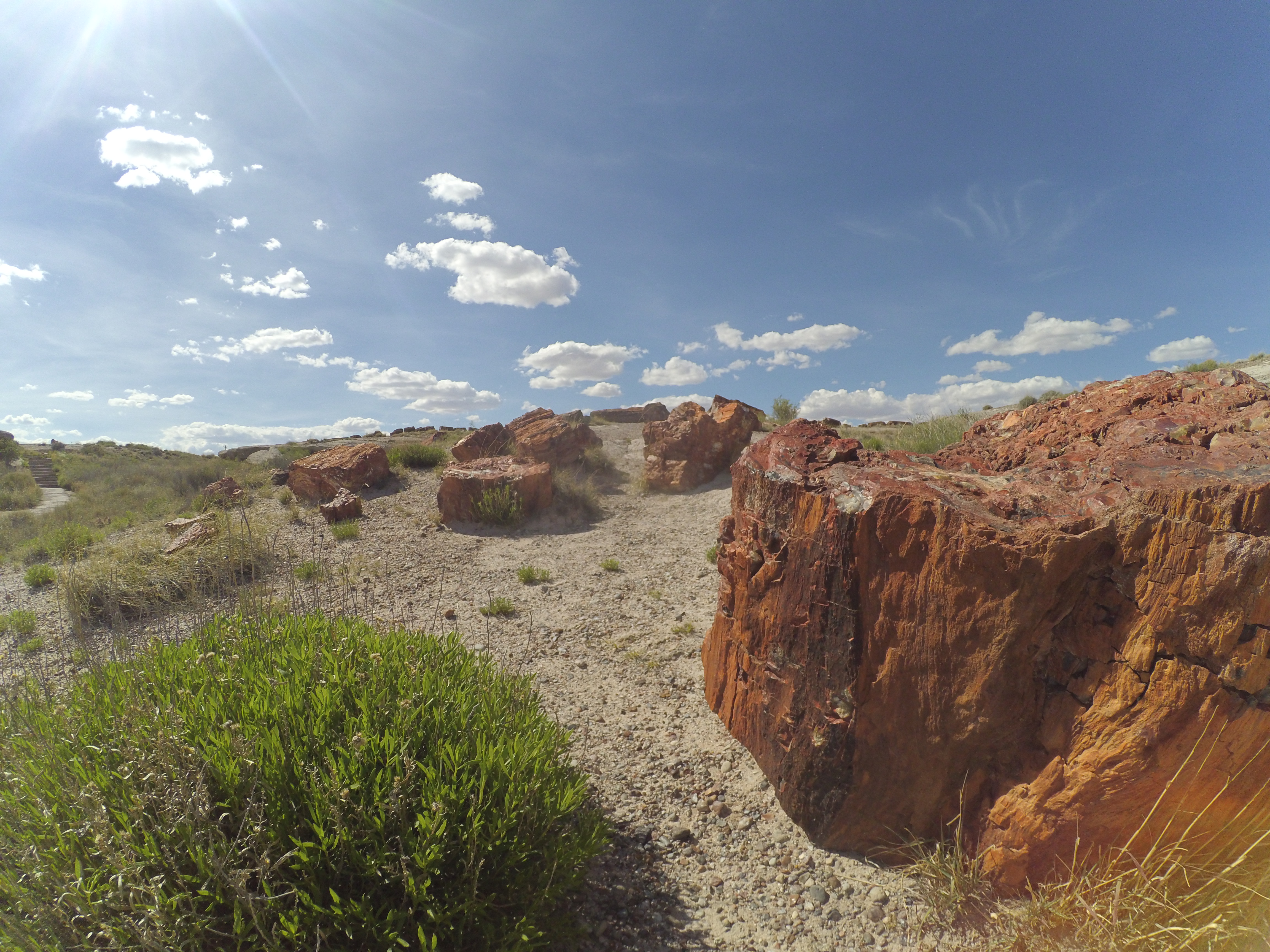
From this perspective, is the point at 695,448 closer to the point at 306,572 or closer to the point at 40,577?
the point at 306,572

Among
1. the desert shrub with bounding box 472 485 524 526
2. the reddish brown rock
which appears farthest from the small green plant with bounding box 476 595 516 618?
the reddish brown rock

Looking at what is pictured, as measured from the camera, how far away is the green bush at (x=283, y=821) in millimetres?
1741

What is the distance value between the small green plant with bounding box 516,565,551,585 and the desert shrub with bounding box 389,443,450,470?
723 centimetres

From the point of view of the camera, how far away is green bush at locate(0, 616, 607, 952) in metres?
1.74

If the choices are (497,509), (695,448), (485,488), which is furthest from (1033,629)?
(695,448)

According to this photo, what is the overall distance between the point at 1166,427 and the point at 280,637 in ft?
15.4

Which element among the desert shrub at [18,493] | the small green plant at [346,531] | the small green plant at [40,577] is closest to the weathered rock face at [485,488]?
the small green plant at [346,531]

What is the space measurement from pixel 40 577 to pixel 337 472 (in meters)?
4.78

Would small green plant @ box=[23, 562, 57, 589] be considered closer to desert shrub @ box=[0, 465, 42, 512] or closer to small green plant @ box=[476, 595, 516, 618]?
small green plant @ box=[476, 595, 516, 618]

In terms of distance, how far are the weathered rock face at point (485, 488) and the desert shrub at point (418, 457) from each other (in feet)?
10.7

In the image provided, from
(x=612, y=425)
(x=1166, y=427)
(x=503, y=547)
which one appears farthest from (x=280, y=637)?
(x=612, y=425)

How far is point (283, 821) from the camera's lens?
Answer: 191 centimetres

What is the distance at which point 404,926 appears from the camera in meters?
1.92

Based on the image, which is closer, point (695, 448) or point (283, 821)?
point (283, 821)
